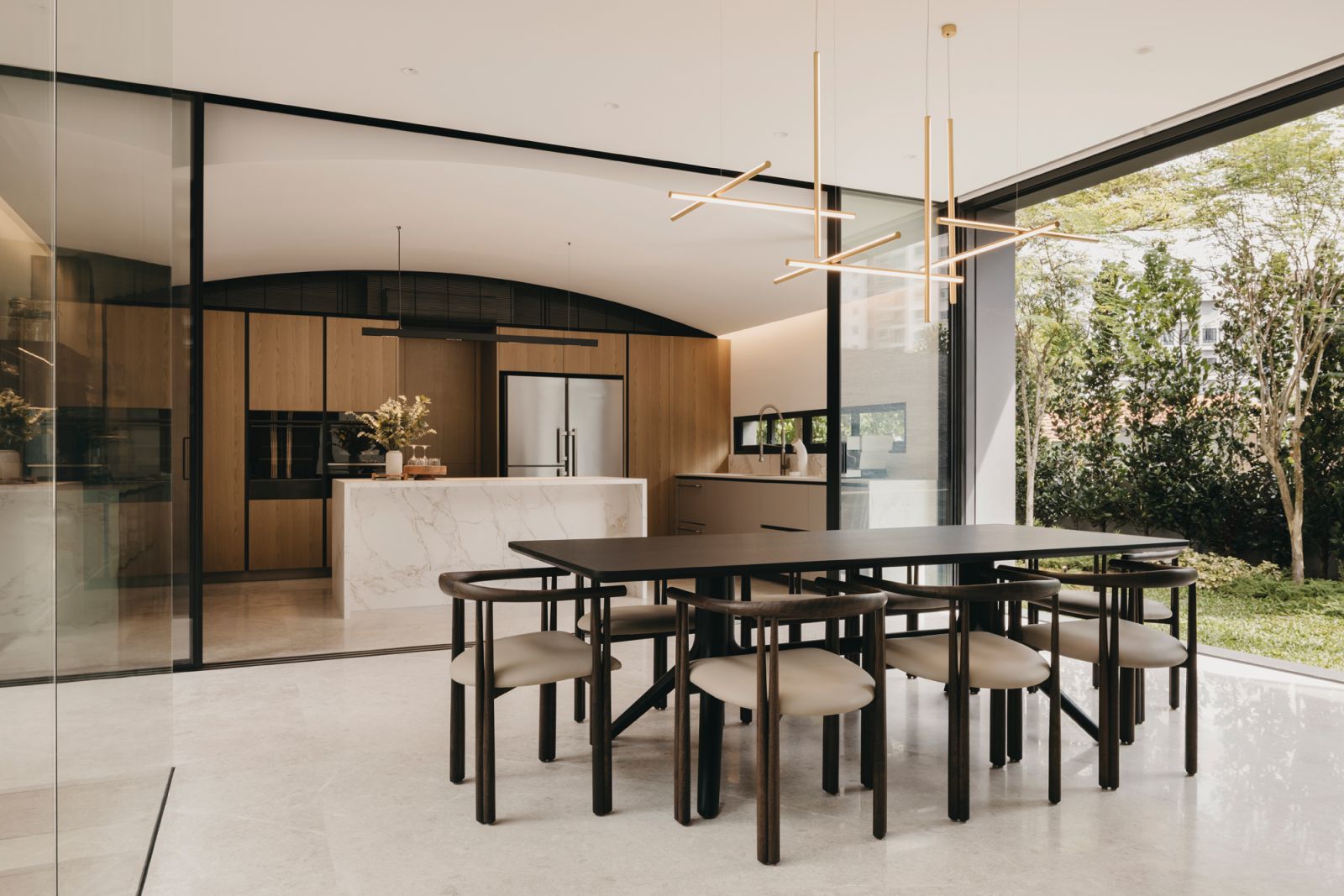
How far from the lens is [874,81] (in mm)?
4129

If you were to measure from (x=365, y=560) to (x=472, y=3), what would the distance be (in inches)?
142

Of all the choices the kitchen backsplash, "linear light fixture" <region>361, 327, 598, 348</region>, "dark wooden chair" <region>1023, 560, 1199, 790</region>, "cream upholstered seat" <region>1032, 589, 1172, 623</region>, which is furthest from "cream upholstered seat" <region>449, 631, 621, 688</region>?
the kitchen backsplash

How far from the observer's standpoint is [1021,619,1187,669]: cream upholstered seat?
2.86 m

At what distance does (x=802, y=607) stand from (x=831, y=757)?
74cm

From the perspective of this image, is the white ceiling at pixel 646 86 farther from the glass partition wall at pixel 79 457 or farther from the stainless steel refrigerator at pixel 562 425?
the stainless steel refrigerator at pixel 562 425

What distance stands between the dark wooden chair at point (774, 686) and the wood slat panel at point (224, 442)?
234 inches

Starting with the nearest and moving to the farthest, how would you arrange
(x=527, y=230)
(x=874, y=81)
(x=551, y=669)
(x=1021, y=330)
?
(x=551, y=669) < (x=874, y=81) < (x=527, y=230) < (x=1021, y=330)

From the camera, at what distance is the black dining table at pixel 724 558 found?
2.55 m

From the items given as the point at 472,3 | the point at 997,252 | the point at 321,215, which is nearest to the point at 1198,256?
the point at 997,252

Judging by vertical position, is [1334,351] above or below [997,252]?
below

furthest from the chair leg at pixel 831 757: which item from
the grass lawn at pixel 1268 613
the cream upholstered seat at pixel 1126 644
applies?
the grass lawn at pixel 1268 613

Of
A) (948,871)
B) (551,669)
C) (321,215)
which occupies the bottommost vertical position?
(948,871)

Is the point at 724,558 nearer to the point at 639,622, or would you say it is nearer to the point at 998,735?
the point at 639,622

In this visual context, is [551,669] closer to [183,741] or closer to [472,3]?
[183,741]
